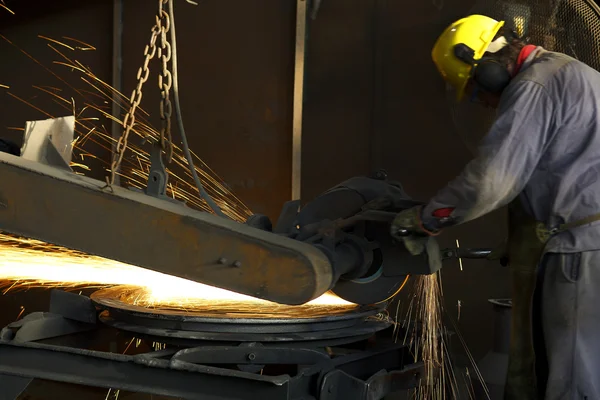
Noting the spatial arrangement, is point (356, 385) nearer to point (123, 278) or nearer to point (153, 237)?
point (153, 237)

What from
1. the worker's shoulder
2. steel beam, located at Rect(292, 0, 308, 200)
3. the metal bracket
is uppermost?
steel beam, located at Rect(292, 0, 308, 200)

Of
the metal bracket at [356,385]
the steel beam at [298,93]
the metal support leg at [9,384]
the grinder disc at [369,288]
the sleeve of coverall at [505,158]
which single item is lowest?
the metal support leg at [9,384]

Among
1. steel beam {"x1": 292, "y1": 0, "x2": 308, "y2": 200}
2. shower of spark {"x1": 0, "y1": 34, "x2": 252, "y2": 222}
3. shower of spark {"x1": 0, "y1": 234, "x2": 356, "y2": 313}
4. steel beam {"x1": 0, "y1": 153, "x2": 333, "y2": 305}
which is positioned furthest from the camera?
shower of spark {"x1": 0, "y1": 34, "x2": 252, "y2": 222}

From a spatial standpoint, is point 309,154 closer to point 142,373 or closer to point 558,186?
point 558,186

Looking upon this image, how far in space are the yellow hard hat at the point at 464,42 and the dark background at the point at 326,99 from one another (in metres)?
1.27

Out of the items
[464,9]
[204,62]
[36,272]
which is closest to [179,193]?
[204,62]

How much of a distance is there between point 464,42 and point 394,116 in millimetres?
1527

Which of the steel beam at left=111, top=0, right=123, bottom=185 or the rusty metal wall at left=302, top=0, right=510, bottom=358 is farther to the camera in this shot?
the steel beam at left=111, top=0, right=123, bottom=185

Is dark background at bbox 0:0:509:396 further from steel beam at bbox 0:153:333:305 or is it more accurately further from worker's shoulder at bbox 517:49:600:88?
steel beam at bbox 0:153:333:305

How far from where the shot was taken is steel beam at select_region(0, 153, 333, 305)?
6.61 ft

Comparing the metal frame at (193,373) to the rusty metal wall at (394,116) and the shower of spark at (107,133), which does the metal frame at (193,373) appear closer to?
the rusty metal wall at (394,116)

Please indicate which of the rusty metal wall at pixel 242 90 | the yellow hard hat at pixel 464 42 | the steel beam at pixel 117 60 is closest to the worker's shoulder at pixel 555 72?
the yellow hard hat at pixel 464 42

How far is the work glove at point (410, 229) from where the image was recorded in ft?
7.71

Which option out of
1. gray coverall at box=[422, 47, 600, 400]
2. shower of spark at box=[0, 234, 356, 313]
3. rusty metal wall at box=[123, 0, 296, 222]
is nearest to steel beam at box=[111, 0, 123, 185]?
rusty metal wall at box=[123, 0, 296, 222]
